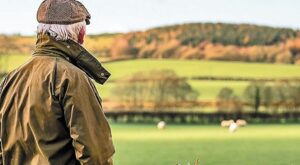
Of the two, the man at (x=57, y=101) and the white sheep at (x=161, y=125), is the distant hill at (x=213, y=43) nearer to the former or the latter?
the white sheep at (x=161, y=125)

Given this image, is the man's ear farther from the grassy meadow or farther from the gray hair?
the grassy meadow

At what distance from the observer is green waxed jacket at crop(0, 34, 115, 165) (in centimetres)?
349

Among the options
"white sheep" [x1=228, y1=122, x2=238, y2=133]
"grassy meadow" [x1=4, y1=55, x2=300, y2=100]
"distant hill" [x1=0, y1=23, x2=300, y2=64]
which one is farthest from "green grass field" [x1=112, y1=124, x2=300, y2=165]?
"distant hill" [x1=0, y1=23, x2=300, y2=64]

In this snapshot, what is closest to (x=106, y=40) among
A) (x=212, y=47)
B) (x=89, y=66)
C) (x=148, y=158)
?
(x=212, y=47)

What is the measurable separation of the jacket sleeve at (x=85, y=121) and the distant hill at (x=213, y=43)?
66.6ft

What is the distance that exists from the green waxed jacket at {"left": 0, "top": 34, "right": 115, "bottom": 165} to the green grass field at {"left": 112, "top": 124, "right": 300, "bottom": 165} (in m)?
9.15

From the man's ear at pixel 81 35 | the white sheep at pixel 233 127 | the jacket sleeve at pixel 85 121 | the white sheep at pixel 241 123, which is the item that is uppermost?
the man's ear at pixel 81 35

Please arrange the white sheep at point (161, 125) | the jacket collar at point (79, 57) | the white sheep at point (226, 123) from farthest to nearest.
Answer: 1. the white sheep at point (226, 123)
2. the white sheep at point (161, 125)
3. the jacket collar at point (79, 57)

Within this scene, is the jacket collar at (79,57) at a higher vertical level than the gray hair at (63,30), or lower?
lower

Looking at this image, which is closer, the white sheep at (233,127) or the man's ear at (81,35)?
the man's ear at (81,35)

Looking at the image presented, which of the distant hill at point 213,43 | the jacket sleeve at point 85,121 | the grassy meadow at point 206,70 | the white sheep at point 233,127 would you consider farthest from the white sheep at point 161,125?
the jacket sleeve at point 85,121

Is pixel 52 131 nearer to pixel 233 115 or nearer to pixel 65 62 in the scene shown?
pixel 65 62

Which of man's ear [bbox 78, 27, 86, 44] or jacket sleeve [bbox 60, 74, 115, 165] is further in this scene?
man's ear [bbox 78, 27, 86, 44]

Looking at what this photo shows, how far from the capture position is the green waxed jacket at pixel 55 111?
3.49 metres
